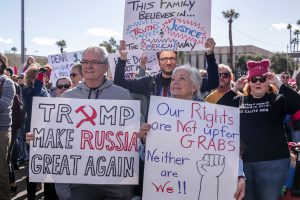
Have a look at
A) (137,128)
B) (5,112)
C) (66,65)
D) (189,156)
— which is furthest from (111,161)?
(66,65)

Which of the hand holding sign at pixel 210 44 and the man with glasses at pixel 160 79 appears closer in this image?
the man with glasses at pixel 160 79

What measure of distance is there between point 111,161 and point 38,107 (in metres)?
0.70

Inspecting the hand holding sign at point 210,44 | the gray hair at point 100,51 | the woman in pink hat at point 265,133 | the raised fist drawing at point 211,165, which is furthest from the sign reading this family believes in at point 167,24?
the raised fist drawing at point 211,165

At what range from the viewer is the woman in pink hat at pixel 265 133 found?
3.63 metres

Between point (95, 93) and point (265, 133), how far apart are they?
5.03 feet

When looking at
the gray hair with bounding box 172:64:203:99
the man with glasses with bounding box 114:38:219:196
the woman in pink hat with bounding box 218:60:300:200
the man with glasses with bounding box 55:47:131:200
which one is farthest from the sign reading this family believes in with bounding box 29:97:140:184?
the woman in pink hat with bounding box 218:60:300:200

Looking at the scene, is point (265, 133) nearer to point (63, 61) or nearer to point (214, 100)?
point (214, 100)

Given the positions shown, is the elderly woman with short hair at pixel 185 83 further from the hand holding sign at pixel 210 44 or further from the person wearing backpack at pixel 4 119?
the person wearing backpack at pixel 4 119

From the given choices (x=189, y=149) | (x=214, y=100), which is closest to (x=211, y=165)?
(x=189, y=149)

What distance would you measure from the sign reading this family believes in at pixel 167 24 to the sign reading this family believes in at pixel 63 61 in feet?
11.2

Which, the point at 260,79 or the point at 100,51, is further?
the point at 260,79

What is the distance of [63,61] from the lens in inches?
332

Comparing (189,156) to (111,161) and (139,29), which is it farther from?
(139,29)

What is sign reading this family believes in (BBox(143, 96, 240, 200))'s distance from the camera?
9.67 ft
